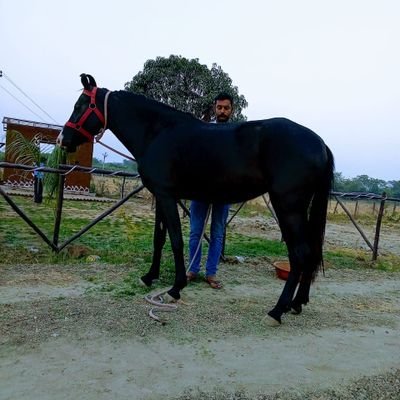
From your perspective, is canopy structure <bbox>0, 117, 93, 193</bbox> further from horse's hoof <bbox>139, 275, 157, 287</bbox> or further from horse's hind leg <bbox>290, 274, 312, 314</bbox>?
horse's hind leg <bbox>290, 274, 312, 314</bbox>

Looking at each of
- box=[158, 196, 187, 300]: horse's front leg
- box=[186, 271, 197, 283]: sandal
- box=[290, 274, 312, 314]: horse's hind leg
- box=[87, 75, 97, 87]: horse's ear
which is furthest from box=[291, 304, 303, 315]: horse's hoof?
box=[87, 75, 97, 87]: horse's ear

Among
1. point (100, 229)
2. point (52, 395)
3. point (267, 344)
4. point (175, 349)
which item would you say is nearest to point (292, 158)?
point (267, 344)

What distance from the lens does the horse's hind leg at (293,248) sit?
338 cm

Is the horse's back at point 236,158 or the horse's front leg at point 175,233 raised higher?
the horse's back at point 236,158

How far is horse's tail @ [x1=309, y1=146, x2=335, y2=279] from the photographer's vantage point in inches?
141

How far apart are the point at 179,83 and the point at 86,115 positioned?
15360mm

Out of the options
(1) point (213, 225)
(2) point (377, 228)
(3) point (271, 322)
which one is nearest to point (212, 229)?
(1) point (213, 225)

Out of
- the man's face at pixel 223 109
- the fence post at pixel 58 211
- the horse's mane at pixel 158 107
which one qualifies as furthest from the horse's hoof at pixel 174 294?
the fence post at pixel 58 211

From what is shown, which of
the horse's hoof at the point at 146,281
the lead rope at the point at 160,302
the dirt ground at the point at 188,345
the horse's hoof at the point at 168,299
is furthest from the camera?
the horse's hoof at the point at 146,281

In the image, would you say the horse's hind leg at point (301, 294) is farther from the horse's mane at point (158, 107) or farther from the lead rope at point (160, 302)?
the horse's mane at point (158, 107)

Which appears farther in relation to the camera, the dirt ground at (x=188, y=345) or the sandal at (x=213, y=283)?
the sandal at (x=213, y=283)

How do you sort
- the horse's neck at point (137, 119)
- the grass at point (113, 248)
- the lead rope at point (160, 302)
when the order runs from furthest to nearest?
the grass at point (113, 248) < the horse's neck at point (137, 119) < the lead rope at point (160, 302)

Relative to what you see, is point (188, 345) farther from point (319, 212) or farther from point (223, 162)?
point (319, 212)

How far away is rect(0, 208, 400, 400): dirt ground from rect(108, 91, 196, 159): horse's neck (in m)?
1.55
